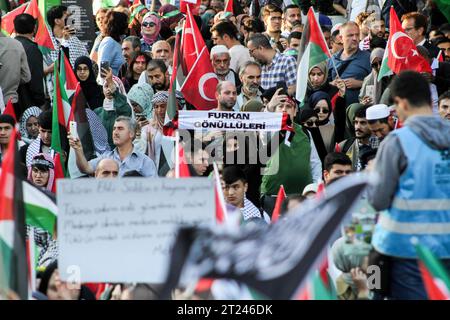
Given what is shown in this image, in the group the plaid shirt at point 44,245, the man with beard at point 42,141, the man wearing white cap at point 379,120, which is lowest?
the plaid shirt at point 44,245

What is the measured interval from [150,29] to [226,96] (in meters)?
4.89

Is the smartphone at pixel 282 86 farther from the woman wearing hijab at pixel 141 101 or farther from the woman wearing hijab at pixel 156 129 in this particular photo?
the woman wearing hijab at pixel 141 101

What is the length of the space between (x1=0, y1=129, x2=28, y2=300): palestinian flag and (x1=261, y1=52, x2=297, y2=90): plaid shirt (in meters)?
7.36

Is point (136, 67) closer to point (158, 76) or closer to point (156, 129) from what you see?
point (158, 76)

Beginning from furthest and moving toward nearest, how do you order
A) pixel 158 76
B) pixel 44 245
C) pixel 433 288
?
pixel 158 76 → pixel 44 245 → pixel 433 288

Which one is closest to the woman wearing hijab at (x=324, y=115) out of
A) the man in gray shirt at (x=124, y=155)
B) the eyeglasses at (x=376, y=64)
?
the eyeglasses at (x=376, y=64)

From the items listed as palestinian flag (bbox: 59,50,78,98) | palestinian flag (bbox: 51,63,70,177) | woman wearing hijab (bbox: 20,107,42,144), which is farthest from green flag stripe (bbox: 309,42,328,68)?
woman wearing hijab (bbox: 20,107,42,144)

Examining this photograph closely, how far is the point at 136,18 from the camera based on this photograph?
1861 cm

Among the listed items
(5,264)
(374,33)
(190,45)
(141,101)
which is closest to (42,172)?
(141,101)

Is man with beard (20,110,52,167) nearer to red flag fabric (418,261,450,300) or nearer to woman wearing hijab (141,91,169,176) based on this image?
woman wearing hijab (141,91,169,176)

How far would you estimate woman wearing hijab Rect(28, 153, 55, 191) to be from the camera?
11.4 meters

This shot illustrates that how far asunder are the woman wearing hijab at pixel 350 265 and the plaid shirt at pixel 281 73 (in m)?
5.60

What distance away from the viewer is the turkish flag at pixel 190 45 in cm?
1433
